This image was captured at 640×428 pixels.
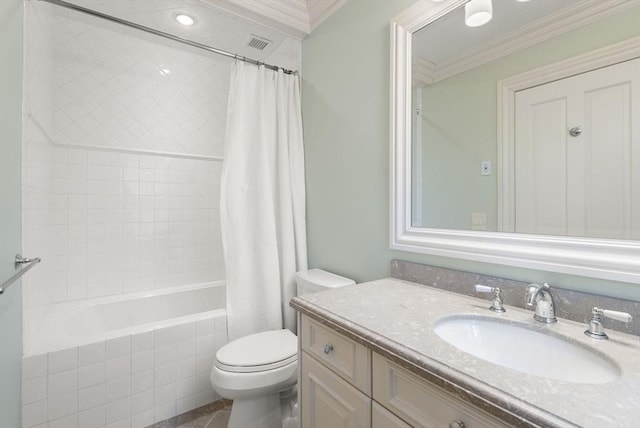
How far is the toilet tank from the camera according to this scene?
155 centimetres

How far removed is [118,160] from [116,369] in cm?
151

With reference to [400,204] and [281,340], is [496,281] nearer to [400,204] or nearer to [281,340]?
[400,204]

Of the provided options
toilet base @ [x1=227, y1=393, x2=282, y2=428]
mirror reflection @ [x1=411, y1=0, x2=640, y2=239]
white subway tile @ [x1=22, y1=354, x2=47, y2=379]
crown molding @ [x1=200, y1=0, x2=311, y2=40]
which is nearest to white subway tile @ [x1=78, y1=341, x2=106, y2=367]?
white subway tile @ [x1=22, y1=354, x2=47, y2=379]

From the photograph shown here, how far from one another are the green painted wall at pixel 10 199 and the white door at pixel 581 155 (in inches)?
73.1

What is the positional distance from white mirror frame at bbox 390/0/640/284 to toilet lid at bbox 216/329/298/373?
0.74 m

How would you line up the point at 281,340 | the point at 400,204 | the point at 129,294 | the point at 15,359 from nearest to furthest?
the point at 15,359
the point at 400,204
the point at 281,340
the point at 129,294

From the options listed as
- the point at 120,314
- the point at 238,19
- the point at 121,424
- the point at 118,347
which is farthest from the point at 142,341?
the point at 238,19

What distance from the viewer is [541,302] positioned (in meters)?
0.83

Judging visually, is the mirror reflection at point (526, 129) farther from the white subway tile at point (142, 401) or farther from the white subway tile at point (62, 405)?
the white subway tile at point (62, 405)

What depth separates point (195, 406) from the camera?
5.49 ft

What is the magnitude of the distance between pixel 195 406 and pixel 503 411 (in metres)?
1.76

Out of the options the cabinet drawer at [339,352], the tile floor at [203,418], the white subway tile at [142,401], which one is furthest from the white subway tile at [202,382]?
the cabinet drawer at [339,352]

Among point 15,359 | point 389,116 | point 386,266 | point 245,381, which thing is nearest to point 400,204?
point 386,266

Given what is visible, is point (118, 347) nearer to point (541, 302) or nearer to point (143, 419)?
point (143, 419)
